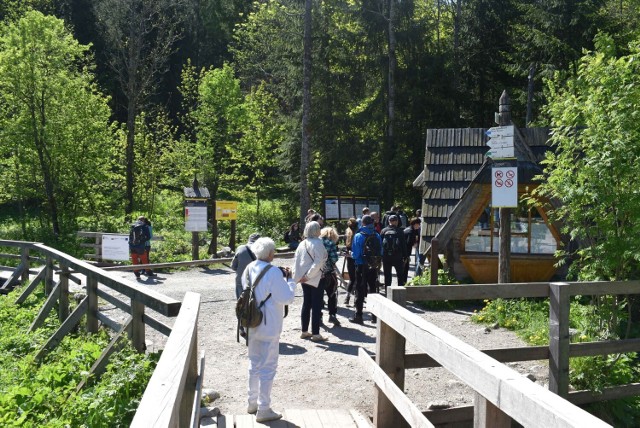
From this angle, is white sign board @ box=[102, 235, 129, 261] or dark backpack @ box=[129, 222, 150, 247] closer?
dark backpack @ box=[129, 222, 150, 247]

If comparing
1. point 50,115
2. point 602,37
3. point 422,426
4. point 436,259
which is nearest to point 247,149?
point 50,115

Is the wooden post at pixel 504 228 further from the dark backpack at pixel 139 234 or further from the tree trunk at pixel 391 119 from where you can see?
the tree trunk at pixel 391 119

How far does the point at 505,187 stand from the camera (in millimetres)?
10188

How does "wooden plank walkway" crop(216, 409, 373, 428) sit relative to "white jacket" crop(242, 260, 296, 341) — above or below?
below

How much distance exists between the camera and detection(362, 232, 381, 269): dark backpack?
34.8 ft

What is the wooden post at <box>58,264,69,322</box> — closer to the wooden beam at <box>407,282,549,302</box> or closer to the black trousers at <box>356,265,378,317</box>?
the black trousers at <box>356,265,378,317</box>

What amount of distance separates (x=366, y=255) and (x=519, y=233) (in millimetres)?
4252

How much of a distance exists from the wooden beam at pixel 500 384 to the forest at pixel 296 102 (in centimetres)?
2170

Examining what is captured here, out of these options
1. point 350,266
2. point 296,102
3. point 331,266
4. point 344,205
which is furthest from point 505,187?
point 296,102

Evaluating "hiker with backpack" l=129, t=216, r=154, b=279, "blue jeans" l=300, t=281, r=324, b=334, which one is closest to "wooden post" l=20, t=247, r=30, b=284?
"hiker with backpack" l=129, t=216, r=154, b=279

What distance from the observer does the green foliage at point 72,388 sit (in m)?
5.21

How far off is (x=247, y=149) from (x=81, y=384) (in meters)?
28.9

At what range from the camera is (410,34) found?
33.5 meters

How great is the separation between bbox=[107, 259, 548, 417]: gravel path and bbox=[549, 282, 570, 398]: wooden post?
1144mm
